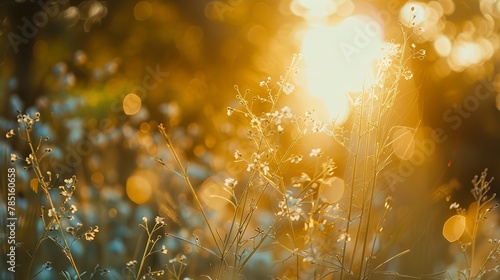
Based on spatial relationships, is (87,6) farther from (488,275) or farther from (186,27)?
(488,275)

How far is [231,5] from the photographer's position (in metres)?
2.07

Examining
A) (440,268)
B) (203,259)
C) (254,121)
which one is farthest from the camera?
(440,268)

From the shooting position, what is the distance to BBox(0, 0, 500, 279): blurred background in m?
1.85

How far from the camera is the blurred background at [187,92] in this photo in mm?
1848

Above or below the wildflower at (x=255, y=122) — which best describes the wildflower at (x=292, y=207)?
below

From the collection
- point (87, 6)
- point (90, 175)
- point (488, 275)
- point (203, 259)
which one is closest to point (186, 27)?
point (87, 6)

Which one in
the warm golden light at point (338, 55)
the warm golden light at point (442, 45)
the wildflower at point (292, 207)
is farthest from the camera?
the warm golden light at point (442, 45)

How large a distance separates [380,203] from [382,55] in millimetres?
700

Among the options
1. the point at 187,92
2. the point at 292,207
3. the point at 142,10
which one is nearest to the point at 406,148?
the point at 187,92

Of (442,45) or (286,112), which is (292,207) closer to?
(286,112)

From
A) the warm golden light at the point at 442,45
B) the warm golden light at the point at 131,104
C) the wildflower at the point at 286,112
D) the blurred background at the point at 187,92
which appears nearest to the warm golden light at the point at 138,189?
the blurred background at the point at 187,92

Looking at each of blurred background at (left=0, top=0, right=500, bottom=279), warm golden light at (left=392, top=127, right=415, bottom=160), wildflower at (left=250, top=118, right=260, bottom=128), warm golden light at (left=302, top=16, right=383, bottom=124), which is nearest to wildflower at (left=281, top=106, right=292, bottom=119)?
wildflower at (left=250, top=118, right=260, bottom=128)

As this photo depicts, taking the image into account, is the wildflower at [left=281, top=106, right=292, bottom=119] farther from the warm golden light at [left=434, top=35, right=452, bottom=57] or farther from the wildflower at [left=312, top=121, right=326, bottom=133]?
the warm golden light at [left=434, top=35, right=452, bottom=57]

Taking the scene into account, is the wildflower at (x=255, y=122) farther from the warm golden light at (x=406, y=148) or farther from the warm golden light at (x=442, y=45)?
the warm golden light at (x=442, y=45)
